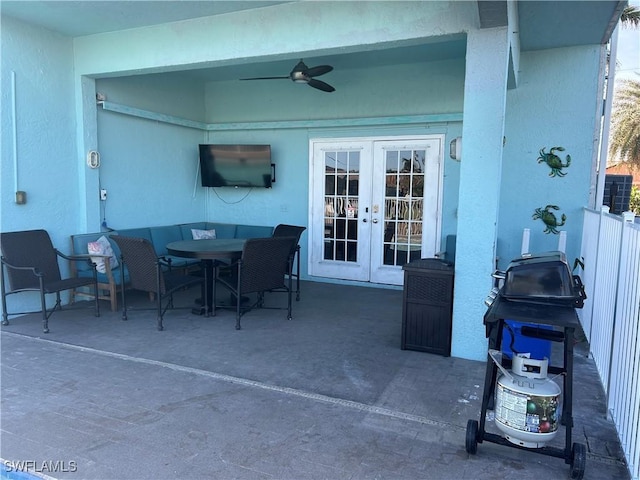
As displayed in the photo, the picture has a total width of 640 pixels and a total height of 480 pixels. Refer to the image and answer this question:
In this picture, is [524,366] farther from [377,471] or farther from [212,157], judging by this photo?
[212,157]

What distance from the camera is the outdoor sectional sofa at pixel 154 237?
16.1 ft

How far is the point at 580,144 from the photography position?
4.80 metres

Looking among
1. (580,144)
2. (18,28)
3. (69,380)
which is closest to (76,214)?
(18,28)

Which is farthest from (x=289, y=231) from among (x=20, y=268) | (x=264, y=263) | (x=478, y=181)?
(x=20, y=268)

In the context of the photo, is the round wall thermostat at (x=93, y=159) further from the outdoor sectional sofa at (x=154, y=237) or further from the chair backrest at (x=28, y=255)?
the chair backrest at (x=28, y=255)

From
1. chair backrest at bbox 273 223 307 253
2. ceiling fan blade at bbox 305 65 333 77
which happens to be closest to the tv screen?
chair backrest at bbox 273 223 307 253

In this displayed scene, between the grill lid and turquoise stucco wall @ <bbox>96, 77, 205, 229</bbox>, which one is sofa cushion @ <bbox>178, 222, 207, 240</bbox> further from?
the grill lid

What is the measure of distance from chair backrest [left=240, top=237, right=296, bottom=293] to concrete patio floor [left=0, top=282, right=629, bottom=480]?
43 cm

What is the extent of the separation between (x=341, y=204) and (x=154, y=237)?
2657mm

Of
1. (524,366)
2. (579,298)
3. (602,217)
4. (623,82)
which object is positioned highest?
(623,82)

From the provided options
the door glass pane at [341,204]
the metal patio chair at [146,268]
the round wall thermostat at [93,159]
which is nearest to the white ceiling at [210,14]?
the round wall thermostat at [93,159]

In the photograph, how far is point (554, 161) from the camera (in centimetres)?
491

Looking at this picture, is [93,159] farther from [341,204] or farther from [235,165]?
[341,204]

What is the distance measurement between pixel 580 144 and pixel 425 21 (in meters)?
2.53
